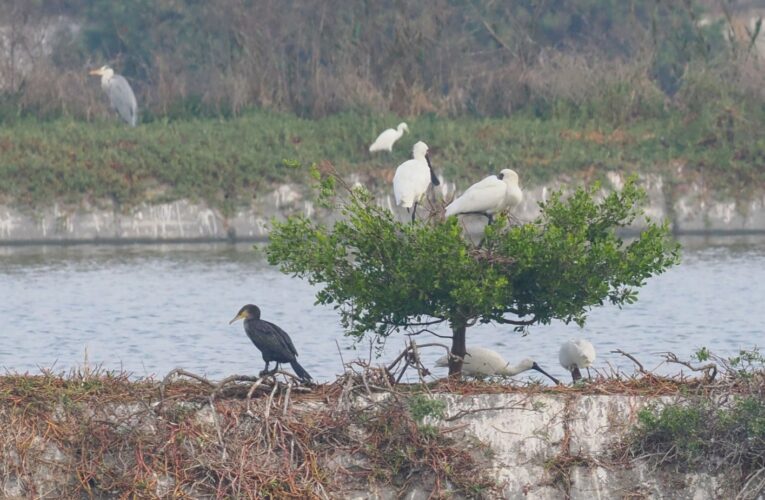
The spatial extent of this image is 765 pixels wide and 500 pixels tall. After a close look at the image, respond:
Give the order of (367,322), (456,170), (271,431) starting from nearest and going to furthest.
Answer: (271,431)
(367,322)
(456,170)

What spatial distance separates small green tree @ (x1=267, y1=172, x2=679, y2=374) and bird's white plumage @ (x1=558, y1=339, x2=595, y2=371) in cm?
223

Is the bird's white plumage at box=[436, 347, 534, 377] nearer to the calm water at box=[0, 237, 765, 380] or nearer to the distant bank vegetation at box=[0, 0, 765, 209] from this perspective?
the calm water at box=[0, 237, 765, 380]

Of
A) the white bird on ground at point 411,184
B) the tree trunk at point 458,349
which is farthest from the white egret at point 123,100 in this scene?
the tree trunk at point 458,349

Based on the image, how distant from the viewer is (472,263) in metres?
10.5

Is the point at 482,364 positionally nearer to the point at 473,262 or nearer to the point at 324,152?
the point at 473,262

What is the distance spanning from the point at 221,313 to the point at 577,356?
10.0 meters

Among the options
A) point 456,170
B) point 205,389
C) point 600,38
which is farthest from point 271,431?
point 600,38

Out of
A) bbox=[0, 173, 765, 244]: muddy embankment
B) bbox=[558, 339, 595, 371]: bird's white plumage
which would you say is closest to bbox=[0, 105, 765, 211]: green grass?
bbox=[0, 173, 765, 244]: muddy embankment

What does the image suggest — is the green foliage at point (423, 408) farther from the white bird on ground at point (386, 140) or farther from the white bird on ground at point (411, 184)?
the white bird on ground at point (386, 140)

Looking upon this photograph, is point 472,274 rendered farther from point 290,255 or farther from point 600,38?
point 600,38

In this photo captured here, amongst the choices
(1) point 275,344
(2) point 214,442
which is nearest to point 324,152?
(1) point 275,344

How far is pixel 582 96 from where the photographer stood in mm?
32281

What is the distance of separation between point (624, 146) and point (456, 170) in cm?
326

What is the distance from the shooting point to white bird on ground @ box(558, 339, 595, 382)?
13359 millimetres
